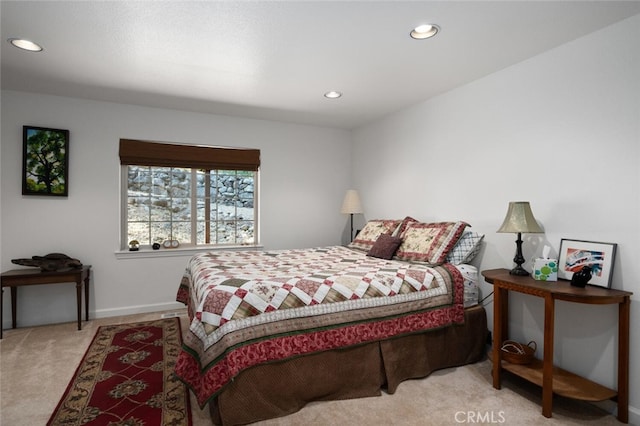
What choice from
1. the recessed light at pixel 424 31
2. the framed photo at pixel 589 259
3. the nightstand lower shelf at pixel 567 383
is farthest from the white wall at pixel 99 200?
the framed photo at pixel 589 259

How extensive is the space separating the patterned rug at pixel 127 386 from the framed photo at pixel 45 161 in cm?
172

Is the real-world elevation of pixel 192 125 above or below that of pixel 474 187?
above

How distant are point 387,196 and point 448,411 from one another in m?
2.67

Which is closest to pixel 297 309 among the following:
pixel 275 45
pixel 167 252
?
pixel 275 45

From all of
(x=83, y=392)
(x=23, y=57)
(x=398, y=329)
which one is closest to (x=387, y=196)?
(x=398, y=329)

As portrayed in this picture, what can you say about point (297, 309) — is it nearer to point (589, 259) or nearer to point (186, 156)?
point (589, 259)

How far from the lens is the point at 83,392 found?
2.21m

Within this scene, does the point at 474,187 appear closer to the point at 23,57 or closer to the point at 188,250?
the point at 188,250

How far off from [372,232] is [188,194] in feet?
7.87

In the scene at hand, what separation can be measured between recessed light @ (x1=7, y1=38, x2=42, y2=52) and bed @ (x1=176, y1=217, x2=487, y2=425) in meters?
2.03

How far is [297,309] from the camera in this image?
2064 mm

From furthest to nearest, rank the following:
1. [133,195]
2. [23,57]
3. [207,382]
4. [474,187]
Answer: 1. [133,195]
2. [474,187]
3. [23,57]
4. [207,382]

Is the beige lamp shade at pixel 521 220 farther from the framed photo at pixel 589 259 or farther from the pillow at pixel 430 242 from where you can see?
the pillow at pixel 430 242

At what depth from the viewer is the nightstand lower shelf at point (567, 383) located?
1973mm
